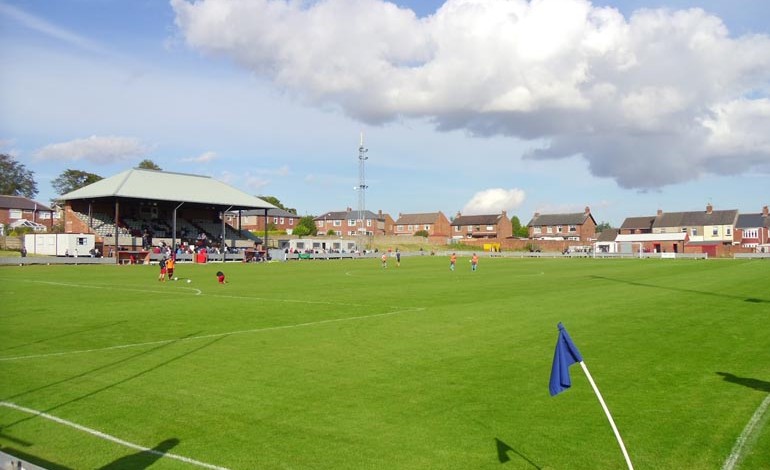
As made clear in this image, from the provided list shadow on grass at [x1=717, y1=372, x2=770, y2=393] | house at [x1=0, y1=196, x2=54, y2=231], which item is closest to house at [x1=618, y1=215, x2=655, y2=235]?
house at [x1=0, y1=196, x2=54, y2=231]

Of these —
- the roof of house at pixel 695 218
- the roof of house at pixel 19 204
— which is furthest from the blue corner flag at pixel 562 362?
the roof of house at pixel 695 218

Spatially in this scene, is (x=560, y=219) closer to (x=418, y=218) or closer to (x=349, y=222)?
(x=418, y=218)

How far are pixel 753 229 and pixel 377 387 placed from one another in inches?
5543

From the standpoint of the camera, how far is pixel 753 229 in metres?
128

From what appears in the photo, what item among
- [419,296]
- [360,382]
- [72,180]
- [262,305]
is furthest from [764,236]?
[72,180]

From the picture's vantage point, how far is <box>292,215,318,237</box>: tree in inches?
5719

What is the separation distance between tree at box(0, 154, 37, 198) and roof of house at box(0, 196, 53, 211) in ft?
70.6

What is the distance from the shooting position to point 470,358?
45.4 ft

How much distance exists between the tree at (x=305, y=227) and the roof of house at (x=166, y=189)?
196 ft

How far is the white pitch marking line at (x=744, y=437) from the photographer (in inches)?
289

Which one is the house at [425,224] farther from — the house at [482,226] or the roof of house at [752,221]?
the roof of house at [752,221]

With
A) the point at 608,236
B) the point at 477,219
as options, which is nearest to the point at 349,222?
the point at 477,219

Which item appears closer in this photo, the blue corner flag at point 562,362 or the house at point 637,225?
the blue corner flag at point 562,362

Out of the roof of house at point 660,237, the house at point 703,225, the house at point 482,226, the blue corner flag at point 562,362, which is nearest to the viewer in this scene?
the blue corner flag at point 562,362
